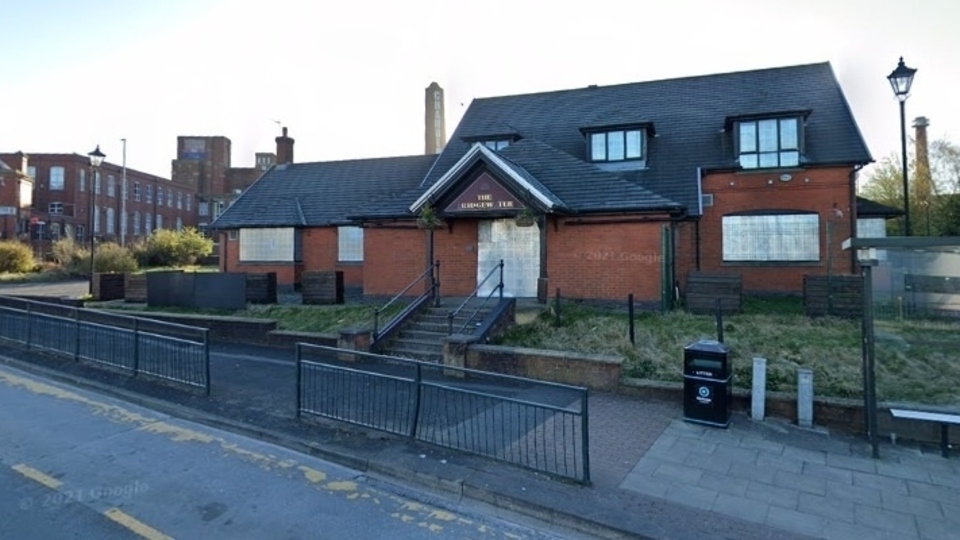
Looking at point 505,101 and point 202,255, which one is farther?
point 202,255

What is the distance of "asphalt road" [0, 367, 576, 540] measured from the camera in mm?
4625

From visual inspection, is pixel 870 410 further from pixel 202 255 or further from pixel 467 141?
pixel 202 255

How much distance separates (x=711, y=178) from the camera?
20016mm

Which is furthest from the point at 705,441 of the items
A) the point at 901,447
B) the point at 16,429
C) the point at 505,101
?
the point at 505,101

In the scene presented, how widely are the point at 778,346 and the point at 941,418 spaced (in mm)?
3579

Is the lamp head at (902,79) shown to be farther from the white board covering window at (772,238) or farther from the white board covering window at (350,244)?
the white board covering window at (350,244)

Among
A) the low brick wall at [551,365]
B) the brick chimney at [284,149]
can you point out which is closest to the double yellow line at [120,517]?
the low brick wall at [551,365]

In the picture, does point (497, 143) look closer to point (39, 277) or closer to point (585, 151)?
point (585, 151)

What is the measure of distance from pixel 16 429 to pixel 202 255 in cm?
3750

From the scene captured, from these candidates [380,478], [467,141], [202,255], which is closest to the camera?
[380,478]

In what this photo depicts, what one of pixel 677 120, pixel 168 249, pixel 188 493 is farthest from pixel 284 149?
pixel 188 493

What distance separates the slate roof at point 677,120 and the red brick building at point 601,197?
74 millimetres

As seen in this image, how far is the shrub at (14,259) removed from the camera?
32.5m

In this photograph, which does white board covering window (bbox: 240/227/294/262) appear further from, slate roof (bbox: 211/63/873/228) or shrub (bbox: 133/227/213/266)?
shrub (bbox: 133/227/213/266)
